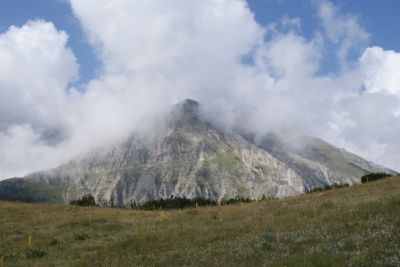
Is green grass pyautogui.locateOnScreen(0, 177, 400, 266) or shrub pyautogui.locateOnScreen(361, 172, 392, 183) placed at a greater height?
shrub pyautogui.locateOnScreen(361, 172, 392, 183)

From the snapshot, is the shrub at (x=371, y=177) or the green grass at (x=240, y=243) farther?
the shrub at (x=371, y=177)

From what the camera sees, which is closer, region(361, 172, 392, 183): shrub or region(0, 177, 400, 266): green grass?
region(0, 177, 400, 266): green grass

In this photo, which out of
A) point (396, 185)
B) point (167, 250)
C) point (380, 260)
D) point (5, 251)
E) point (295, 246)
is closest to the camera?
point (380, 260)

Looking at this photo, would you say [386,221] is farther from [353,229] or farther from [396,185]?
[396,185]

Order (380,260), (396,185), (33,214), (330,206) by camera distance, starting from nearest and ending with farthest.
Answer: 1. (380,260)
2. (330,206)
3. (396,185)
4. (33,214)

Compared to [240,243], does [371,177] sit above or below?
above

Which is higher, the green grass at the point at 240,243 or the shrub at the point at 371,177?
the shrub at the point at 371,177

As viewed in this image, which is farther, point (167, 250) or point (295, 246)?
point (167, 250)

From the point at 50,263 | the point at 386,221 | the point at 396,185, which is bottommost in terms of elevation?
the point at 50,263

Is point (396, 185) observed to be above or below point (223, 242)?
above

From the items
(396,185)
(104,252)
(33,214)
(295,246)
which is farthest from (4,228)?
(396,185)

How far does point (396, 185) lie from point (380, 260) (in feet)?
81.4

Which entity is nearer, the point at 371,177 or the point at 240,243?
the point at 240,243

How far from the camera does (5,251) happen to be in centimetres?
2338
